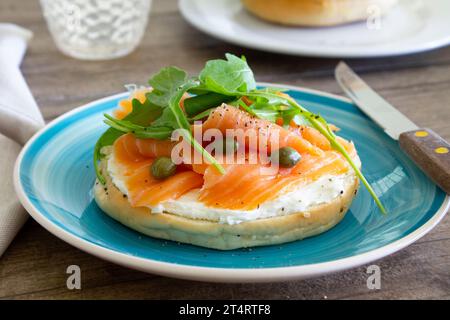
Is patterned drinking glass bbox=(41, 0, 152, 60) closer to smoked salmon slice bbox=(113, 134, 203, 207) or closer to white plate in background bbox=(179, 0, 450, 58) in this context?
white plate in background bbox=(179, 0, 450, 58)

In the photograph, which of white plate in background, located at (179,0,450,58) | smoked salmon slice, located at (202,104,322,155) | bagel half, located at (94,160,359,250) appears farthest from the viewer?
white plate in background, located at (179,0,450,58)

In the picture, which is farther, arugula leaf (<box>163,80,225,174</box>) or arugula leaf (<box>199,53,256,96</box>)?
arugula leaf (<box>199,53,256,96</box>)

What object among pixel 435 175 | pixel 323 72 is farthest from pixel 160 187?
pixel 323 72

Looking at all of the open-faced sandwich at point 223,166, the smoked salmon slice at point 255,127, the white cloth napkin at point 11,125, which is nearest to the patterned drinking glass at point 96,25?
the white cloth napkin at point 11,125

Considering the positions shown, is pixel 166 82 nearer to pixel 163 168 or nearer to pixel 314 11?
pixel 163 168

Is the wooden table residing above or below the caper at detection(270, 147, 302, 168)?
below

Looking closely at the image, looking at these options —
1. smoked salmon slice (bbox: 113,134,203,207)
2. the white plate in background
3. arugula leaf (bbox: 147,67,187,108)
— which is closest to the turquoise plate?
smoked salmon slice (bbox: 113,134,203,207)

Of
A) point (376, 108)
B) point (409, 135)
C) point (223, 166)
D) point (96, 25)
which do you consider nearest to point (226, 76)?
point (223, 166)

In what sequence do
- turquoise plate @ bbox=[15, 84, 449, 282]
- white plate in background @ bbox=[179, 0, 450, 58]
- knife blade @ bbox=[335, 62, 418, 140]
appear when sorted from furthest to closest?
1. white plate in background @ bbox=[179, 0, 450, 58]
2. knife blade @ bbox=[335, 62, 418, 140]
3. turquoise plate @ bbox=[15, 84, 449, 282]
